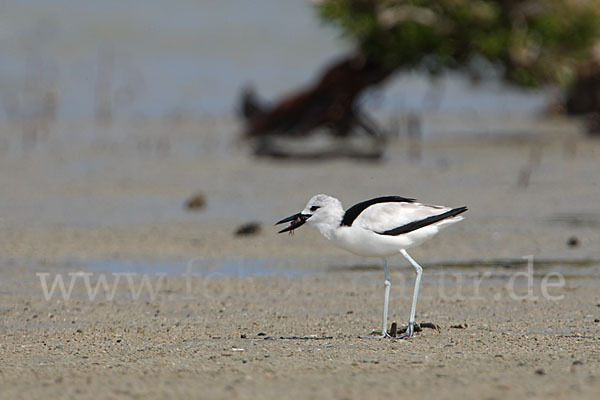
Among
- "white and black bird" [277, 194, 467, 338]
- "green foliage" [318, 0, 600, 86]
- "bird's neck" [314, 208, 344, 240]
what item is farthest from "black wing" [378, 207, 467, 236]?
"green foliage" [318, 0, 600, 86]

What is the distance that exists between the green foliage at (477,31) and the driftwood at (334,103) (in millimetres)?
392

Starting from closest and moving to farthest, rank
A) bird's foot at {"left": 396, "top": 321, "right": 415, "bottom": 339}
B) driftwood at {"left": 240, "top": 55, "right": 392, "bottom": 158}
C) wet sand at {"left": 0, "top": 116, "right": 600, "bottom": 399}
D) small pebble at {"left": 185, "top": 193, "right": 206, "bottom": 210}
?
wet sand at {"left": 0, "top": 116, "right": 600, "bottom": 399}
bird's foot at {"left": 396, "top": 321, "right": 415, "bottom": 339}
small pebble at {"left": 185, "top": 193, "right": 206, "bottom": 210}
driftwood at {"left": 240, "top": 55, "right": 392, "bottom": 158}

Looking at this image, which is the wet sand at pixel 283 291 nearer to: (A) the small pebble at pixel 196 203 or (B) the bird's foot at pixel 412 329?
(B) the bird's foot at pixel 412 329

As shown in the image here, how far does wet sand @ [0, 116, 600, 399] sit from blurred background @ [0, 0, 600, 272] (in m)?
0.08

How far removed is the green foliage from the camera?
20953 mm

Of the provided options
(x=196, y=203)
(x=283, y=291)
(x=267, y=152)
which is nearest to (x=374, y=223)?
(x=283, y=291)

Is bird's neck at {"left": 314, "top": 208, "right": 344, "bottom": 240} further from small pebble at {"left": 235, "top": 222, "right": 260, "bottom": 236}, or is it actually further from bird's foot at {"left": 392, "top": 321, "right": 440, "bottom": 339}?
small pebble at {"left": 235, "top": 222, "right": 260, "bottom": 236}

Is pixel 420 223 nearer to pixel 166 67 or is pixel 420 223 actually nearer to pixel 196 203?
pixel 196 203

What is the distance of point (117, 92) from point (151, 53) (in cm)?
873

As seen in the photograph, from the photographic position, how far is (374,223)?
6699mm

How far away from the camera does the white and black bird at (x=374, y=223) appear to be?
6.69 m

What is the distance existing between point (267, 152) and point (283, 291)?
36.7ft

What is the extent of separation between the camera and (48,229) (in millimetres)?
12445

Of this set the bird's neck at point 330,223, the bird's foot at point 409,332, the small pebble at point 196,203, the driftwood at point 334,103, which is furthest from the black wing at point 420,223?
the driftwood at point 334,103
